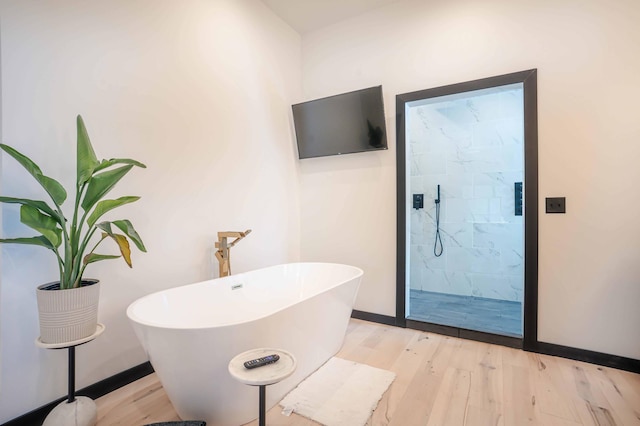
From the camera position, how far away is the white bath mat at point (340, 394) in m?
1.49

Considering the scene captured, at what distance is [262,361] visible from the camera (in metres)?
1.14

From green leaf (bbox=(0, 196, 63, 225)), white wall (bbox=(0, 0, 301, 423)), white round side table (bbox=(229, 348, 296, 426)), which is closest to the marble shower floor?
white wall (bbox=(0, 0, 301, 423))

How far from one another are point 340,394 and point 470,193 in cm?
282

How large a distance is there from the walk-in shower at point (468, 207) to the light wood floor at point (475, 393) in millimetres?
926

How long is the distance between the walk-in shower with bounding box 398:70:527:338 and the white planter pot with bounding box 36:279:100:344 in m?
2.68

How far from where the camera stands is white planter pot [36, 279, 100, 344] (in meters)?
1.26

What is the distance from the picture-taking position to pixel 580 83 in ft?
6.66

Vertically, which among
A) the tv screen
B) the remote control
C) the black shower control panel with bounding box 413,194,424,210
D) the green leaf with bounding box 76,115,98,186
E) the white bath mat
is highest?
the tv screen

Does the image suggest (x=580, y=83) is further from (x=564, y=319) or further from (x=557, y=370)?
(x=557, y=370)

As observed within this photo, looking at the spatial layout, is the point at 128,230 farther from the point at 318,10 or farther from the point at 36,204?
the point at 318,10

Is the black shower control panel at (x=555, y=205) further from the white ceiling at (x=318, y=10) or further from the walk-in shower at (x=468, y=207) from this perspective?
the white ceiling at (x=318, y=10)

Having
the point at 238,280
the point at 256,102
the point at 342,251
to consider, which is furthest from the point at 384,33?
the point at 238,280

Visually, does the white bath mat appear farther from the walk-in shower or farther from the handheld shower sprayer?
the handheld shower sprayer

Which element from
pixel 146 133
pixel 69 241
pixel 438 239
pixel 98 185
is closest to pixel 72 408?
pixel 69 241
